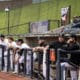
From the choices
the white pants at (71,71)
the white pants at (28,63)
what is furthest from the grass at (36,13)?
the white pants at (71,71)

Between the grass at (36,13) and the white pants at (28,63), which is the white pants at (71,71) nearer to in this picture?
the white pants at (28,63)

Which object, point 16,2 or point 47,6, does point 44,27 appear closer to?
point 47,6

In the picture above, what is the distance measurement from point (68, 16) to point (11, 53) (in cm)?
1144

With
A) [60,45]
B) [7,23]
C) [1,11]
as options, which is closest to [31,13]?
[7,23]

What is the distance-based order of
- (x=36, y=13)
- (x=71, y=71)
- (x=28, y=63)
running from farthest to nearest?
(x=36, y=13) → (x=28, y=63) → (x=71, y=71)

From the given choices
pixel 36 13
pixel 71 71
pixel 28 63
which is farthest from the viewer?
pixel 36 13

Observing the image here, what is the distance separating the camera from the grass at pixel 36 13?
2698 centimetres

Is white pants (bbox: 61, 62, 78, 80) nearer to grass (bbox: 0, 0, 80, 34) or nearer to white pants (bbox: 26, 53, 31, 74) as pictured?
white pants (bbox: 26, 53, 31, 74)

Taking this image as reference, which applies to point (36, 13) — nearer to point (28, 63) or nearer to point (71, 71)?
point (28, 63)

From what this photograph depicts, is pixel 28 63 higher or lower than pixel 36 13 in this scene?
lower

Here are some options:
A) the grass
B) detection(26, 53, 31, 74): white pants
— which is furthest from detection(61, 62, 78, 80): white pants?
the grass

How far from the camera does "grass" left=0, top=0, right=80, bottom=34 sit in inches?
1062

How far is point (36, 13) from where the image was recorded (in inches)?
1304

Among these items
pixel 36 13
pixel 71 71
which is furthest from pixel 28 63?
pixel 36 13
